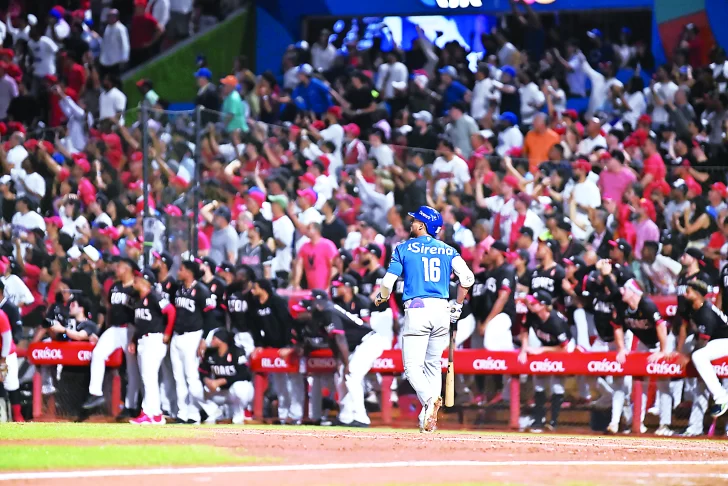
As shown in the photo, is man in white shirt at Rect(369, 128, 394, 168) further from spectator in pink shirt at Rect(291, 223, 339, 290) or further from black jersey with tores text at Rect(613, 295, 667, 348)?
black jersey with tores text at Rect(613, 295, 667, 348)

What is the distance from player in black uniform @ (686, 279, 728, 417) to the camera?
1271cm

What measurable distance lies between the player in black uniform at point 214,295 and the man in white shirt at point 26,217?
2602mm

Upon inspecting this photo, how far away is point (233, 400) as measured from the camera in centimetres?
1423

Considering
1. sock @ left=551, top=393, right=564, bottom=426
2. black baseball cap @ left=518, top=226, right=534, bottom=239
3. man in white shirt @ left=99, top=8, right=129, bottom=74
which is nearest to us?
sock @ left=551, top=393, right=564, bottom=426

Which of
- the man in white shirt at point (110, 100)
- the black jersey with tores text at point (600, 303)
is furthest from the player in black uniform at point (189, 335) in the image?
the man in white shirt at point (110, 100)

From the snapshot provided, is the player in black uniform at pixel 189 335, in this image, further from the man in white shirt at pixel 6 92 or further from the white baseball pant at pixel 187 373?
the man in white shirt at pixel 6 92

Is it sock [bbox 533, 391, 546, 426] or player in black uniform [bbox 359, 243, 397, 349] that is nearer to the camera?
sock [bbox 533, 391, 546, 426]

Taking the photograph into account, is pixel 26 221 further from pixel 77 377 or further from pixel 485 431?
pixel 485 431

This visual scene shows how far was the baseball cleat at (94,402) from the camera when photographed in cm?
1472

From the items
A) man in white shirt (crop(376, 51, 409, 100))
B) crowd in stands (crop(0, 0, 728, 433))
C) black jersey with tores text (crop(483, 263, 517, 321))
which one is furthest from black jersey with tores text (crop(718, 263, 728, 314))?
man in white shirt (crop(376, 51, 409, 100))

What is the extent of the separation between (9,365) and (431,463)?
7030 millimetres

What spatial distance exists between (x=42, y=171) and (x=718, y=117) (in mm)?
8538

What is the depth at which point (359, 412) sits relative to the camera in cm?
1367

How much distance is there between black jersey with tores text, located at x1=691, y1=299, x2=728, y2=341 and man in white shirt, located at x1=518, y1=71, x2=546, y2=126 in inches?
233
